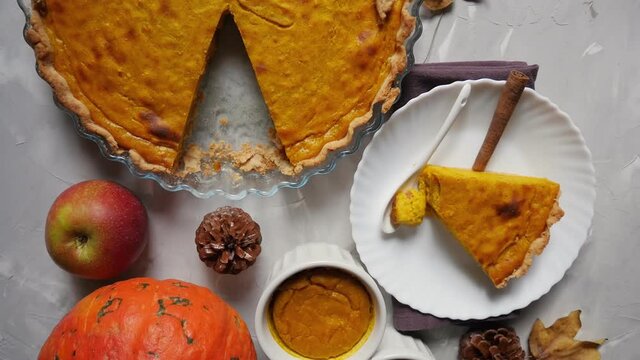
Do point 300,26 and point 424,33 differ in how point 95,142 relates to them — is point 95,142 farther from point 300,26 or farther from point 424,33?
point 424,33

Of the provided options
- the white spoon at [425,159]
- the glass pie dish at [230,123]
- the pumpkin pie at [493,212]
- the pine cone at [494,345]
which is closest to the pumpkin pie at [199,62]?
the glass pie dish at [230,123]

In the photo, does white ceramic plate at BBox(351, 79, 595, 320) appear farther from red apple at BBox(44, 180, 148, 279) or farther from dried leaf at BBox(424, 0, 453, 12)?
red apple at BBox(44, 180, 148, 279)

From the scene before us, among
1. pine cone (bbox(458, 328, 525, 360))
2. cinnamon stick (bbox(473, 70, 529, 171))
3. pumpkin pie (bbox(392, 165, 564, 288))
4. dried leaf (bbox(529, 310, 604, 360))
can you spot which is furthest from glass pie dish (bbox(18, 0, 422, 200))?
dried leaf (bbox(529, 310, 604, 360))

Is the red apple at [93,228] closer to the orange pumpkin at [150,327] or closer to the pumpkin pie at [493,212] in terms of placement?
the orange pumpkin at [150,327]

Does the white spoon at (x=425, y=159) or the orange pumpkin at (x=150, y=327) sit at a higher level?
the white spoon at (x=425, y=159)

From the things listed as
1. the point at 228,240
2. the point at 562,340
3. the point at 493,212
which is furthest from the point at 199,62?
the point at 562,340
